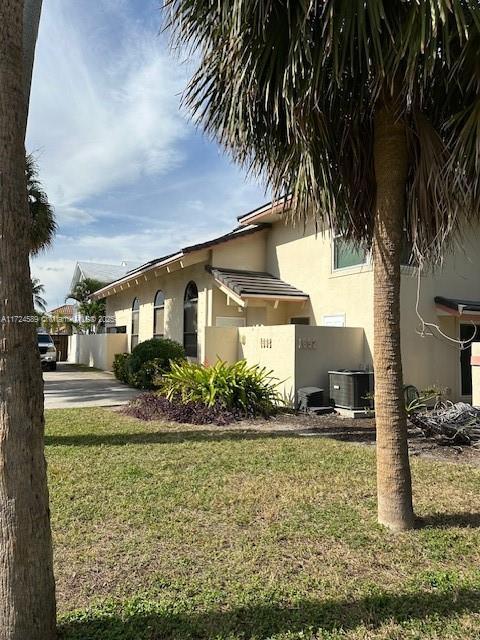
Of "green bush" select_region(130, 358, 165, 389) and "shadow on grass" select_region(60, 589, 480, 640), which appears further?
"green bush" select_region(130, 358, 165, 389)

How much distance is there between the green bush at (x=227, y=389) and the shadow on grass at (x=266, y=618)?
23.9 feet

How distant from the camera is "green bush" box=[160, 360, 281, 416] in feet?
34.6

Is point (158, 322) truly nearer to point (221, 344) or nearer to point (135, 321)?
point (135, 321)

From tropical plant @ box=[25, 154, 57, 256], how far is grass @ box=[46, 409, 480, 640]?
12.7 m

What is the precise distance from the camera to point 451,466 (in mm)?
6816

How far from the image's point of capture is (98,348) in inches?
1013

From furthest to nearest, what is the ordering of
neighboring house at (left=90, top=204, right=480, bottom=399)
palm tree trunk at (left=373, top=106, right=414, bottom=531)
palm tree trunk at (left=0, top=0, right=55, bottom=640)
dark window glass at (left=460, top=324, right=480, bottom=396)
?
1. dark window glass at (left=460, top=324, right=480, bottom=396)
2. neighboring house at (left=90, top=204, right=480, bottom=399)
3. palm tree trunk at (left=373, top=106, right=414, bottom=531)
4. palm tree trunk at (left=0, top=0, right=55, bottom=640)

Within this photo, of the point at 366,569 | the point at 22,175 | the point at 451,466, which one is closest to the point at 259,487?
the point at 366,569

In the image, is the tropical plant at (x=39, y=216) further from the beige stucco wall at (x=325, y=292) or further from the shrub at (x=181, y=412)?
the shrub at (x=181, y=412)

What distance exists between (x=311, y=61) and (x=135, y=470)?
16.6ft

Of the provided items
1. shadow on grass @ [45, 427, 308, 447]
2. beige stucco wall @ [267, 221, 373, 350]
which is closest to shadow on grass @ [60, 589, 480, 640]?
shadow on grass @ [45, 427, 308, 447]

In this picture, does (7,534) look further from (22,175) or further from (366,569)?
(366,569)

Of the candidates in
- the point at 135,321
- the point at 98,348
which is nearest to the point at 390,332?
the point at 135,321

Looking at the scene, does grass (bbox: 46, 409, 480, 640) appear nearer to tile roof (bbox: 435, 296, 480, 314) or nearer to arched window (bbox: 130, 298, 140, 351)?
tile roof (bbox: 435, 296, 480, 314)
